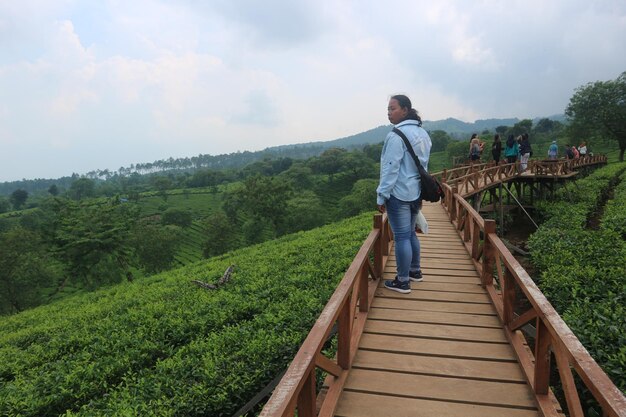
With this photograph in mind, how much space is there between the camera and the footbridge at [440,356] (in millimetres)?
2322

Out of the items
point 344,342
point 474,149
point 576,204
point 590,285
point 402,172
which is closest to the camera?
point 344,342

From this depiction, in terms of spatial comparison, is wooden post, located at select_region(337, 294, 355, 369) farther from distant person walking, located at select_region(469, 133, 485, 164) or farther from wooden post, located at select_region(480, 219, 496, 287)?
distant person walking, located at select_region(469, 133, 485, 164)

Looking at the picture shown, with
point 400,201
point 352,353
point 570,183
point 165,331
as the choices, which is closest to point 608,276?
point 400,201

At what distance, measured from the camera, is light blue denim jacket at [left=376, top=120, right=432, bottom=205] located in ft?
14.0

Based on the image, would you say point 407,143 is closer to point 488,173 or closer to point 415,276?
point 415,276

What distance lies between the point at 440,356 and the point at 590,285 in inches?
175

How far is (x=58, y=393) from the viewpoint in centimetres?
592

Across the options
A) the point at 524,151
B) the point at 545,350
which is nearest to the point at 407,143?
the point at 545,350

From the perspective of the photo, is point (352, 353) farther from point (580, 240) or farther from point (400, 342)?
point (580, 240)

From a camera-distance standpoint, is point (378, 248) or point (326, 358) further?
point (378, 248)

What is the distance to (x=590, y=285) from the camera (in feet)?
20.4

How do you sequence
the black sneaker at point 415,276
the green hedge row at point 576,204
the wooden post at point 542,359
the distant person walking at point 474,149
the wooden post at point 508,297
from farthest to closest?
the distant person walking at point 474,149
the green hedge row at point 576,204
the black sneaker at point 415,276
the wooden post at point 508,297
the wooden post at point 542,359

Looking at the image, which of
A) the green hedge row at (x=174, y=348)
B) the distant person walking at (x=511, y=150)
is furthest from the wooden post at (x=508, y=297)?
the distant person walking at (x=511, y=150)

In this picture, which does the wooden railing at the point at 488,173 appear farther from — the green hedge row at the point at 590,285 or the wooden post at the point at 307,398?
the wooden post at the point at 307,398
